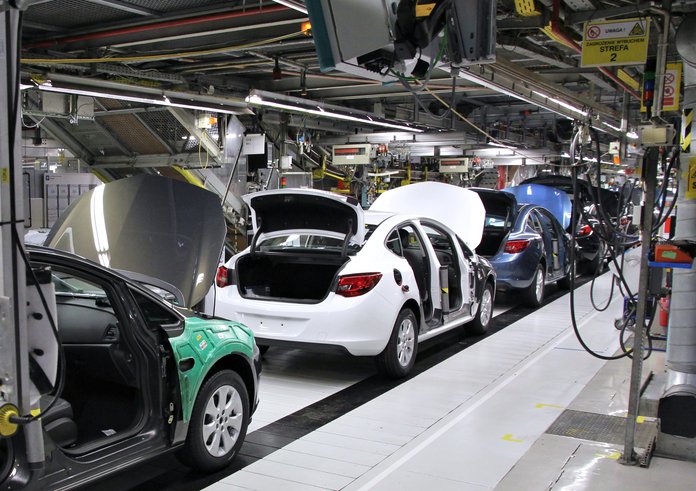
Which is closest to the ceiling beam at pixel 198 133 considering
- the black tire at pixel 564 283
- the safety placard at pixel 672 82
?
the black tire at pixel 564 283

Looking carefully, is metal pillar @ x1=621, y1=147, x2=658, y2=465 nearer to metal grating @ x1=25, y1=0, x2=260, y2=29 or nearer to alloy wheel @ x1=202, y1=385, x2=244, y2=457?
alloy wheel @ x1=202, y1=385, x2=244, y2=457

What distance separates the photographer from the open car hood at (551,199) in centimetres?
1347

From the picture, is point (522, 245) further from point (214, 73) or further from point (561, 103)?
point (214, 73)

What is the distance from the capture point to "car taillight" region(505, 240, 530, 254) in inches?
389

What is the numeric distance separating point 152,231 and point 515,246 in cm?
652

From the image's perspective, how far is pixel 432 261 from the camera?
6.89 m

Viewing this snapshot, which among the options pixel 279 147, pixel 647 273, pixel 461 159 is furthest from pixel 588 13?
pixel 461 159

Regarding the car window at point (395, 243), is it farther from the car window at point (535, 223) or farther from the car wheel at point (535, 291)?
the car window at point (535, 223)

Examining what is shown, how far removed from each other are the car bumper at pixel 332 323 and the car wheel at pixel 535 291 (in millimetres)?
4751

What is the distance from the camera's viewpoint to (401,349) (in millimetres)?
6219

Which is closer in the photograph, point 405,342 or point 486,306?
point 405,342

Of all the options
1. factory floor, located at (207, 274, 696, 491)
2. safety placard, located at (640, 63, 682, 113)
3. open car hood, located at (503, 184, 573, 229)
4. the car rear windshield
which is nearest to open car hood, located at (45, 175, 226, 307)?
factory floor, located at (207, 274, 696, 491)

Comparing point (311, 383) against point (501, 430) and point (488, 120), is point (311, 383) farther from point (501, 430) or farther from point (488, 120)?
point (488, 120)

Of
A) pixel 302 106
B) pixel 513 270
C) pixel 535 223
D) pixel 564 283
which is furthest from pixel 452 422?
pixel 564 283
